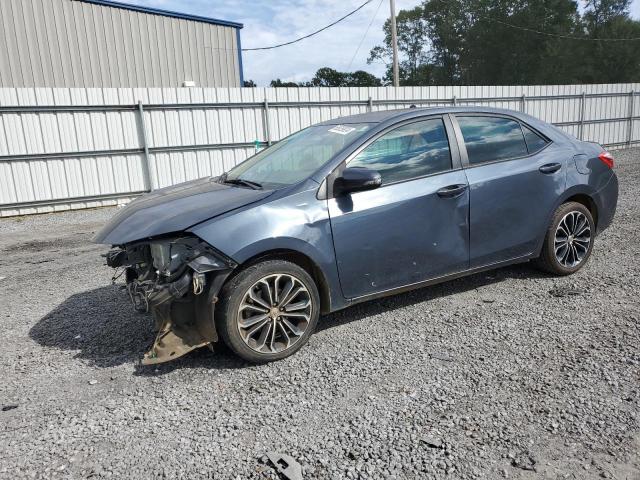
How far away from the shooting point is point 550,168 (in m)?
4.53

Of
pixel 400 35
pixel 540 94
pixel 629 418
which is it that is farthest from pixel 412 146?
pixel 400 35

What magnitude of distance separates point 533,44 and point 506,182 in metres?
50.8

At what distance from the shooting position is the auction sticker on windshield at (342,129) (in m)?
4.12

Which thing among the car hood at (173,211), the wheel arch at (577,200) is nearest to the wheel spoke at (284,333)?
the car hood at (173,211)

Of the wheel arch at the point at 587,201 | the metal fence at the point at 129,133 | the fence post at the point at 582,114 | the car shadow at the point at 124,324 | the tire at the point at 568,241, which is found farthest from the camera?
the fence post at the point at 582,114

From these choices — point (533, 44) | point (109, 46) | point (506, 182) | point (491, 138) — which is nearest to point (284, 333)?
point (506, 182)

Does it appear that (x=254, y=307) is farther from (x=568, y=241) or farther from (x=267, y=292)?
(x=568, y=241)

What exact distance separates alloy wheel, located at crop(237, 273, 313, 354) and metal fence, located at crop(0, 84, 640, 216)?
8.91 metres

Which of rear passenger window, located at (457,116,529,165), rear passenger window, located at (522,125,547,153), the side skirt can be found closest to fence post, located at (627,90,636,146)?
rear passenger window, located at (522,125,547,153)

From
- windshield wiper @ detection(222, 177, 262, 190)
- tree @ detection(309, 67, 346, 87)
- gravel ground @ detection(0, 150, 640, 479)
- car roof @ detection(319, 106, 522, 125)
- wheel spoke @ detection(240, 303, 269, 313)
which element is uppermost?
tree @ detection(309, 67, 346, 87)

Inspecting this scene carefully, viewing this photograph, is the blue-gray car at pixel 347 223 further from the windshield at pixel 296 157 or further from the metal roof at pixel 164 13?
the metal roof at pixel 164 13

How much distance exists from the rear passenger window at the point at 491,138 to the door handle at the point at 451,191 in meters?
0.31

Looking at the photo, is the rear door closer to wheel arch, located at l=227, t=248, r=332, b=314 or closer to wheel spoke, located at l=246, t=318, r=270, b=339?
wheel arch, located at l=227, t=248, r=332, b=314

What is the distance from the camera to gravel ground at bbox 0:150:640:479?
2.39 meters
